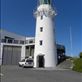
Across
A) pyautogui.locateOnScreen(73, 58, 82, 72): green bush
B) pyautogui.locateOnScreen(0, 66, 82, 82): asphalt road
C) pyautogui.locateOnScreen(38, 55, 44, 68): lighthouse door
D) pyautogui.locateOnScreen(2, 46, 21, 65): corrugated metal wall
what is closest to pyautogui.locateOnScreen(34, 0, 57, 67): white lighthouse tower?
pyautogui.locateOnScreen(38, 55, 44, 68): lighthouse door

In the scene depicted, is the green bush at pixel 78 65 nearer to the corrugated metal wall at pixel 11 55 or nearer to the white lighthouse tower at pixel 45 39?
the white lighthouse tower at pixel 45 39

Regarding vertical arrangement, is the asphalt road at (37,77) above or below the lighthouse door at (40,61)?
below

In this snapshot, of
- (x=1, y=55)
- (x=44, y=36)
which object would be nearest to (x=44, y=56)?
(x=44, y=36)

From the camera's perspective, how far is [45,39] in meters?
32.6

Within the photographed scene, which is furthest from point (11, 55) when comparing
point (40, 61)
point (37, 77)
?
point (37, 77)

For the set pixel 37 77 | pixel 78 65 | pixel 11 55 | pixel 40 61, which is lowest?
pixel 37 77

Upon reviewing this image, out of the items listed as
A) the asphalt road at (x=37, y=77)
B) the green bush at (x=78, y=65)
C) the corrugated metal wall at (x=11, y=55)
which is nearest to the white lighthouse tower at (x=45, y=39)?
the green bush at (x=78, y=65)

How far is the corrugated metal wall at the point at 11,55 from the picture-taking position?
40.2 meters

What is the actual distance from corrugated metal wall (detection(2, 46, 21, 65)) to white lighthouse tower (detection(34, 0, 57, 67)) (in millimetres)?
8951

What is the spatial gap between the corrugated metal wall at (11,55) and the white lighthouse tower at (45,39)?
895 cm

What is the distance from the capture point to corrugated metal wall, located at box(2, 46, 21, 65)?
40250 millimetres

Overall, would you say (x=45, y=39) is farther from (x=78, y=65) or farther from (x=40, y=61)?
(x=78, y=65)

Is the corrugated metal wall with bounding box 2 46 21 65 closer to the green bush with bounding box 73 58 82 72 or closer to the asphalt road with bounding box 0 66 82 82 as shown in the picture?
the green bush with bounding box 73 58 82 72

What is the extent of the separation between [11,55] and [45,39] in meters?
11.3
